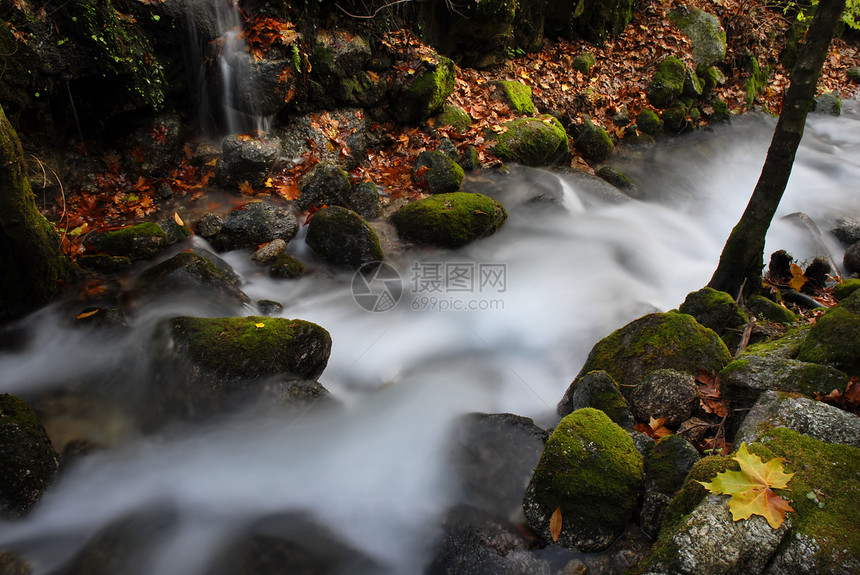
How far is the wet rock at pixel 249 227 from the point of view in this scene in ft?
21.3

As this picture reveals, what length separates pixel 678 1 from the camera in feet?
43.1

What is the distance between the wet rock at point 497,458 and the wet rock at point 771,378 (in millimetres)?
1420

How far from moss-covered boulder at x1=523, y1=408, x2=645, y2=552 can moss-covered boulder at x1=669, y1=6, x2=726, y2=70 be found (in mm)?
12545

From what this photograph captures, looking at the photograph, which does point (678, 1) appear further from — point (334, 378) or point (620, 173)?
point (334, 378)

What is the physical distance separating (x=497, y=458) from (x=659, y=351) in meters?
1.64

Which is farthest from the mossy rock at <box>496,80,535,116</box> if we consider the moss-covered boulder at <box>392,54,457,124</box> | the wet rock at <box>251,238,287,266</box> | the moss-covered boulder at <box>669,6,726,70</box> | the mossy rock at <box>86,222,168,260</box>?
the mossy rock at <box>86,222,168,260</box>

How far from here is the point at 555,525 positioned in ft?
10.1

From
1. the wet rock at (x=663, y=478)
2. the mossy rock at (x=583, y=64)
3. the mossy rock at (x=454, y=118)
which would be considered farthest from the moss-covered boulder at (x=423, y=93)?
the wet rock at (x=663, y=478)

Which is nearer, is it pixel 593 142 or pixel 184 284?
pixel 184 284

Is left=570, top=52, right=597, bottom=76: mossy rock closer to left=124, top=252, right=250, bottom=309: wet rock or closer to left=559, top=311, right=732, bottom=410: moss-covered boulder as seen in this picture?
left=559, top=311, right=732, bottom=410: moss-covered boulder

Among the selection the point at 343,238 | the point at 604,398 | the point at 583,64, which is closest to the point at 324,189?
the point at 343,238

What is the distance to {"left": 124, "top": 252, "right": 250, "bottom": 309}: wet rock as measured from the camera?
17.1 ft

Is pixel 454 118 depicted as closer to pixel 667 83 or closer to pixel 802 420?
pixel 667 83

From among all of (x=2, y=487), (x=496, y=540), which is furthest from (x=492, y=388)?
(x=2, y=487)
